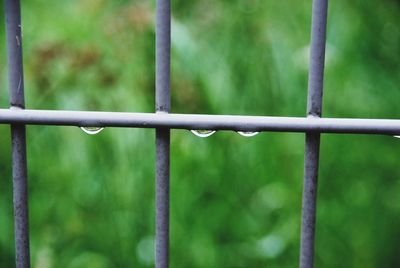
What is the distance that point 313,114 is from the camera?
0.61m

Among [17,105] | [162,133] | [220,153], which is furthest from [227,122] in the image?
[220,153]

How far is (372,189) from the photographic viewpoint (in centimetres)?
130

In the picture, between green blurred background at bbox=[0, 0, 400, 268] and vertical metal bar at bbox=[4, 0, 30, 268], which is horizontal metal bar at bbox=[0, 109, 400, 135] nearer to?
vertical metal bar at bbox=[4, 0, 30, 268]

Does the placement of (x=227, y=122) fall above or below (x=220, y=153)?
above

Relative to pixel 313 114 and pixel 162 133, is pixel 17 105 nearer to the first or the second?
pixel 162 133

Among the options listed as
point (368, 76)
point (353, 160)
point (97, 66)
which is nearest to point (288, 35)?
point (368, 76)

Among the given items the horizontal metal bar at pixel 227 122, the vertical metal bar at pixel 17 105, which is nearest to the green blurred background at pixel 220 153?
the vertical metal bar at pixel 17 105

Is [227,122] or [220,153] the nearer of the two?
[227,122]

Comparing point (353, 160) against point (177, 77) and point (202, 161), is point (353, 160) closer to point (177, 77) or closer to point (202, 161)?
point (202, 161)

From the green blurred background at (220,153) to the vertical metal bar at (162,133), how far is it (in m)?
0.60

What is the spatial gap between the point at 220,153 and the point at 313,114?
0.72 meters

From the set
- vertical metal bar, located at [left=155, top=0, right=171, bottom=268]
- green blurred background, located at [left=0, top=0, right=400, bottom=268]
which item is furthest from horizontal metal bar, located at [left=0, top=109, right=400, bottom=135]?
green blurred background, located at [left=0, top=0, right=400, bottom=268]

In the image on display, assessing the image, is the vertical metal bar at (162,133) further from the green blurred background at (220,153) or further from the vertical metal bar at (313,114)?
the green blurred background at (220,153)

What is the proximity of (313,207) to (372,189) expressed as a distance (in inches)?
28.9
